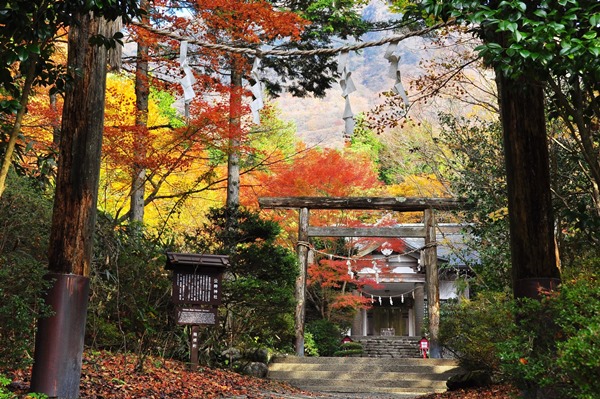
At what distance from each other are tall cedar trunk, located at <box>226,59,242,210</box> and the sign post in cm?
211

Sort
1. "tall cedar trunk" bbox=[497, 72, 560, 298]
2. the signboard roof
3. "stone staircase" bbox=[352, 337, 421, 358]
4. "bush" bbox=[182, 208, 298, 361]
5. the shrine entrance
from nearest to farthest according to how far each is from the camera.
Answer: "tall cedar trunk" bbox=[497, 72, 560, 298]
the signboard roof
"bush" bbox=[182, 208, 298, 361]
"stone staircase" bbox=[352, 337, 421, 358]
the shrine entrance

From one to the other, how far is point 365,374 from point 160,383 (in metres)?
6.22

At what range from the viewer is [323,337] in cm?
1938

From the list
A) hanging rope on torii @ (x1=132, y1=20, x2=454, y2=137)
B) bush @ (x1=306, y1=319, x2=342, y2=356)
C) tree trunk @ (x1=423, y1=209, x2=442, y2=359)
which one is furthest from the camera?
bush @ (x1=306, y1=319, x2=342, y2=356)

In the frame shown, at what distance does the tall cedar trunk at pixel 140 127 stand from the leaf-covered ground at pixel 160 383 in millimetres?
3207

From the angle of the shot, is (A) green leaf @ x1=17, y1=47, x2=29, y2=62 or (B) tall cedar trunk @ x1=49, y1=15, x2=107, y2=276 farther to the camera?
(B) tall cedar trunk @ x1=49, y1=15, x2=107, y2=276

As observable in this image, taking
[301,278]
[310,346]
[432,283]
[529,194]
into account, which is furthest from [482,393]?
[310,346]

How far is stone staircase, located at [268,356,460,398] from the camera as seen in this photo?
41.7ft

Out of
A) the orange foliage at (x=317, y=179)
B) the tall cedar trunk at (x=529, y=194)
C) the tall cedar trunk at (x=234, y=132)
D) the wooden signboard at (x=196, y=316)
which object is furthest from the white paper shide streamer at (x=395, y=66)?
the orange foliage at (x=317, y=179)

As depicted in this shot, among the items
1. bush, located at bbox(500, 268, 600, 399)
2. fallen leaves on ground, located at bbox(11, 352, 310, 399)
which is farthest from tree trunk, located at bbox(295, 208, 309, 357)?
bush, located at bbox(500, 268, 600, 399)

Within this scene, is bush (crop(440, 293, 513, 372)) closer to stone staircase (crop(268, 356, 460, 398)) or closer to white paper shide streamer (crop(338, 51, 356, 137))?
stone staircase (crop(268, 356, 460, 398))

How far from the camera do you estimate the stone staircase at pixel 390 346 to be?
23984 mm

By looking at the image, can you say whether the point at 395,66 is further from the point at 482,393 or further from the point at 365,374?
the point at 365,374

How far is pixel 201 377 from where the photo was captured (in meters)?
9.52
